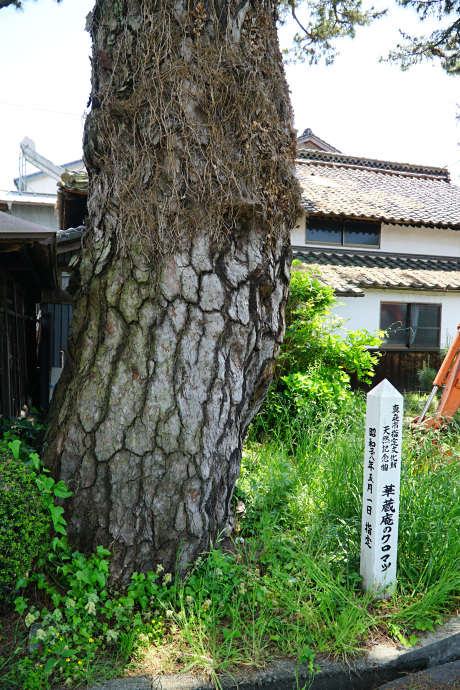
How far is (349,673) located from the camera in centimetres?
239

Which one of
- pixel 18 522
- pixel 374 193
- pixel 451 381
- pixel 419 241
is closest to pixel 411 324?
pixel 419 241

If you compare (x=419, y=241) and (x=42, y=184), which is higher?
(x=42, y=184)

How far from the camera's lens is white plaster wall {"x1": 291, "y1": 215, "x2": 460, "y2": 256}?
48.1 ft

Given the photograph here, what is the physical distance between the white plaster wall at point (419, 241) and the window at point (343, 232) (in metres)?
0.21

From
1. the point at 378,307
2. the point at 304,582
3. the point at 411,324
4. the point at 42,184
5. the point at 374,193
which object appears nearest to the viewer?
the point at 304,582

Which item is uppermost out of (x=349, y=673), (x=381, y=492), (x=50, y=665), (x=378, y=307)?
(x=378, y=307)

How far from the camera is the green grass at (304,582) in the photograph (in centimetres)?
243

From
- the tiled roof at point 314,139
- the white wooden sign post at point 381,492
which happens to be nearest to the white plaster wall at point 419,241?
the tiled roof at point 314,139

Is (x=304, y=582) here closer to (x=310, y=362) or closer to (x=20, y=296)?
(x=310, y=362)

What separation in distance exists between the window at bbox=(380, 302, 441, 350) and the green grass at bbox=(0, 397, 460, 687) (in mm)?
9729

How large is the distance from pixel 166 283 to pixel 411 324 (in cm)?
1178

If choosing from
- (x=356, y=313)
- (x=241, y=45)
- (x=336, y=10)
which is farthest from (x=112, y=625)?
(x=356, y=313)

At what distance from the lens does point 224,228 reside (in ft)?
9.62

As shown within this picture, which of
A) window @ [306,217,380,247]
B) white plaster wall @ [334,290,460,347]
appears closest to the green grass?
white plaster wall @ [334,290,460,347]
